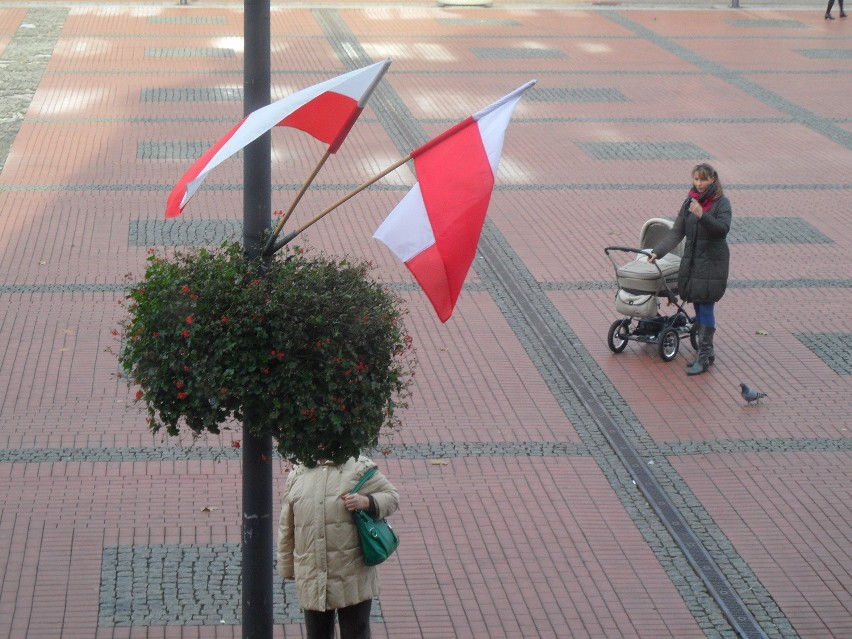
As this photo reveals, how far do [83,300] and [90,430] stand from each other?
2823 mm

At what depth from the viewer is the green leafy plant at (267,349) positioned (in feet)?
16.4

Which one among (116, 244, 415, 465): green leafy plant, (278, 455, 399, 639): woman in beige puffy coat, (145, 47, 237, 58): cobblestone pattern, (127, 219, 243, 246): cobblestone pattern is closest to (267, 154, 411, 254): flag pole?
(116, 244, 415, 465): green leafy plant

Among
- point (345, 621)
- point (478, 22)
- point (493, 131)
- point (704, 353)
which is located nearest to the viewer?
point (493, 131)

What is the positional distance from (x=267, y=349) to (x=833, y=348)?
7563 mm

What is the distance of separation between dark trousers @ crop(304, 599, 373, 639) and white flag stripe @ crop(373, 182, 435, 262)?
6.47 ft

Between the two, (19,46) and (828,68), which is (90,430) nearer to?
(19,46)

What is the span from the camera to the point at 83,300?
11719 millimetres

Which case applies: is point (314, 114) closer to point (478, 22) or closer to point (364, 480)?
point (364, 480)

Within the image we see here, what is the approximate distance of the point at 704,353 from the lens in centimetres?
1054

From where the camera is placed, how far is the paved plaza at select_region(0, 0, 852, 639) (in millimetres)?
7293

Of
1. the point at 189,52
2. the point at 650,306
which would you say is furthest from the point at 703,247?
the point at 189,52

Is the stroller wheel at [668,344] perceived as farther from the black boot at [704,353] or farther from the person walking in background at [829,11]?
the person walking in background at [829,11]

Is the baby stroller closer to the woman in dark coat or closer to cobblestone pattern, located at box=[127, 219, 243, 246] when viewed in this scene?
the woman in dark coat

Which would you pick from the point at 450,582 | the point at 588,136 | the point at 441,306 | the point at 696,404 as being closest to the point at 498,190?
the point at 588,136
